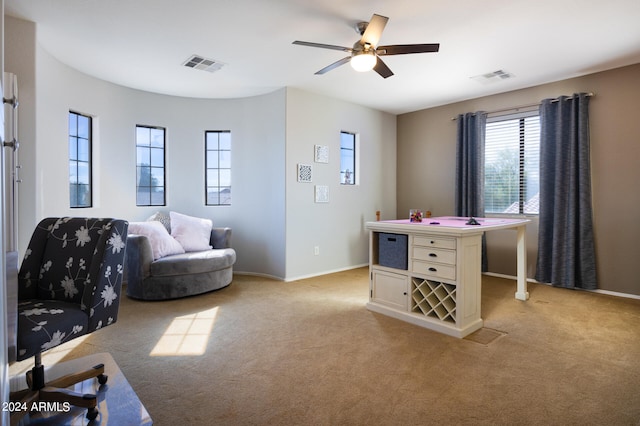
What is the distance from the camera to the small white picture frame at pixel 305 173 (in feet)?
15.4

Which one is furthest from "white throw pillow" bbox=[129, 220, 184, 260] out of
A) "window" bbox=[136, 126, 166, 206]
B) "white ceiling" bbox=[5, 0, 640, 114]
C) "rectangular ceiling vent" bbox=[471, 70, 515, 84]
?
"rectangular ceiling vent" bbox=[471, 70, 515, 84]

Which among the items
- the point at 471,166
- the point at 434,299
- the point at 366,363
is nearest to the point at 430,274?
the point at 434,299

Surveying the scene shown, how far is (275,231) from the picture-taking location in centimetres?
468

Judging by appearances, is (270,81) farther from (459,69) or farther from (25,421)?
(25,421)

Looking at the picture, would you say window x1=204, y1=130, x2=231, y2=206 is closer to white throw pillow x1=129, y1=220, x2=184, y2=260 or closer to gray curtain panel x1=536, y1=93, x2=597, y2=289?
white throw pillow x1=129, y1=220, x2=184, y2=260

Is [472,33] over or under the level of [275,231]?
over

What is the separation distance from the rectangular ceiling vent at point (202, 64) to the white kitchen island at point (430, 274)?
2413mm

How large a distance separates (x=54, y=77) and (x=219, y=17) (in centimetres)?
211

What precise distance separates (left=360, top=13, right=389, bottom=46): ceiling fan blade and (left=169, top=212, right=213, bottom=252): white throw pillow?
118 inches

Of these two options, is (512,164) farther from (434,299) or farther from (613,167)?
(434,299)

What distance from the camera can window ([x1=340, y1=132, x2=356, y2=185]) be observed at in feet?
17.7

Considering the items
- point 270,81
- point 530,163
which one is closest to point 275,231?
point 270,81

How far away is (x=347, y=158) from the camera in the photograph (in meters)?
5.47

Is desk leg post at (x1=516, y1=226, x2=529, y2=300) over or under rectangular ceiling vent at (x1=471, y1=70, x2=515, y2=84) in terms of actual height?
under
